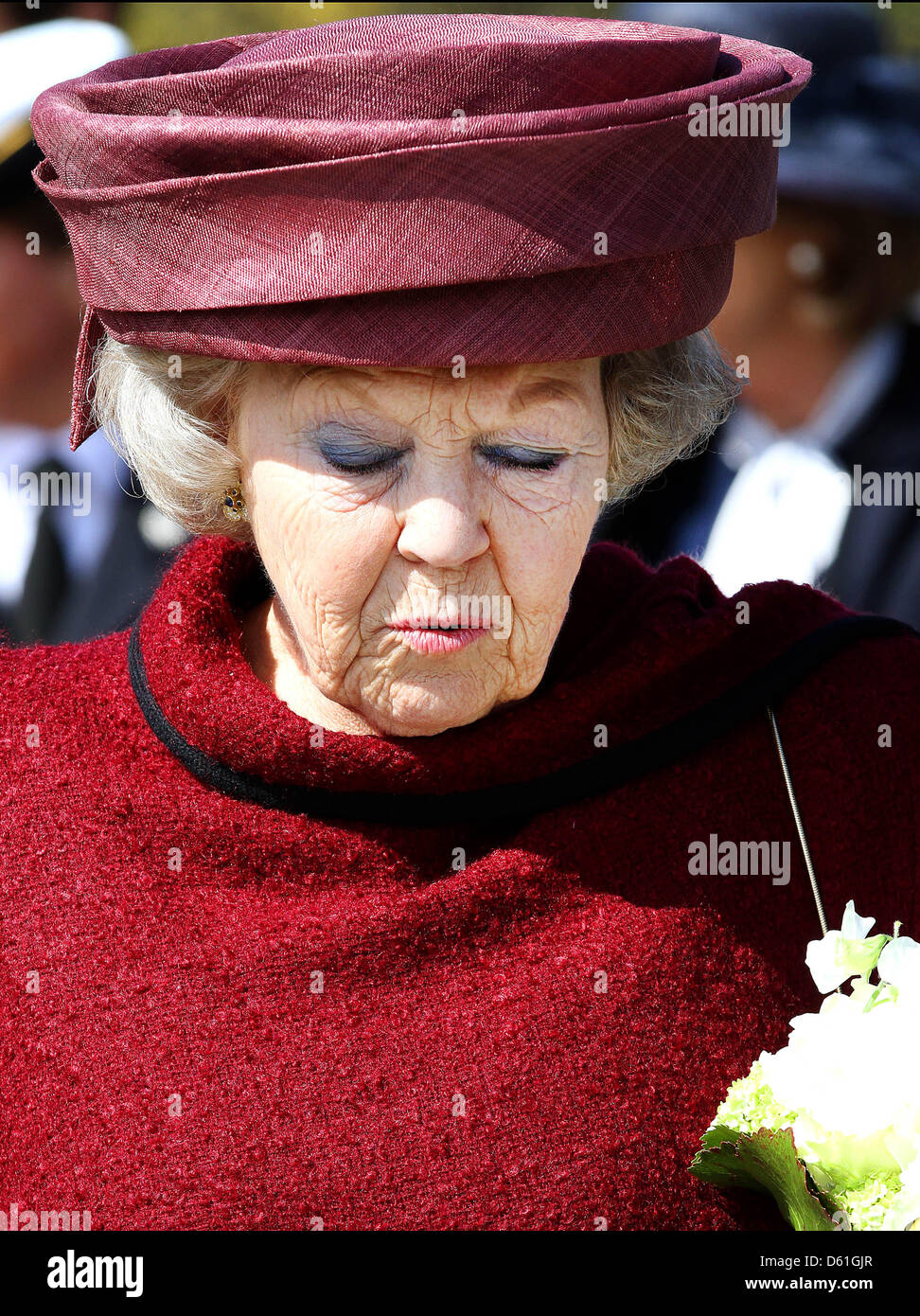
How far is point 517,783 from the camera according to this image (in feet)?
8.36

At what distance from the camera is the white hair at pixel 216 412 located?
2449mm

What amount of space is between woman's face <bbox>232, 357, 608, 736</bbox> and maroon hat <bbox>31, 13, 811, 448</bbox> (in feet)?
0.29

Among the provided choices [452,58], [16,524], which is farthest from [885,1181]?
[16,524]

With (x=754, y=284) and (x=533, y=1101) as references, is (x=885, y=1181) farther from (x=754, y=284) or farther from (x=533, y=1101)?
(x=754, y=284)

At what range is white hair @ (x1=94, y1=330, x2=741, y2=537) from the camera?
8.04ft

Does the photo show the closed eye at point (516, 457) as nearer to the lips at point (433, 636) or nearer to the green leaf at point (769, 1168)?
the lips at point (433, 636)

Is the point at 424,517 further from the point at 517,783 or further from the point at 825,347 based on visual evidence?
the point at 825,347

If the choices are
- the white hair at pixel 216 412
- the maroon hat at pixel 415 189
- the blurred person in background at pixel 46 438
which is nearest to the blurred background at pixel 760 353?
the blurred person in background at pixel 46 438

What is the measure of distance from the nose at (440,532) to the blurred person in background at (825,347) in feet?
9.68

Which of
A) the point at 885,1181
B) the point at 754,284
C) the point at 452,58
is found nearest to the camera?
the point at 885,1181

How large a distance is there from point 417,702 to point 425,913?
303 mm

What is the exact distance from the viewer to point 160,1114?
230cm

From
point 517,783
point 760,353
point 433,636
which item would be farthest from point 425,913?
point 760,353

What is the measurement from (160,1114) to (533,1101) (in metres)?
0.50
